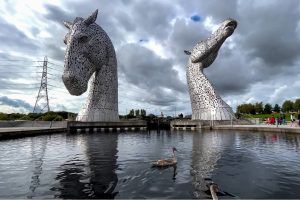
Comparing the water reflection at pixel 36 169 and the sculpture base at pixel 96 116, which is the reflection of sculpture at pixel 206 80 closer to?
the sculpture base at pixel 96 116

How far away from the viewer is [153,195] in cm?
830

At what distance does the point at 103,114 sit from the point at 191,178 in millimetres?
29582

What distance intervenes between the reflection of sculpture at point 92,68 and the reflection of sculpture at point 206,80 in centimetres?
1147

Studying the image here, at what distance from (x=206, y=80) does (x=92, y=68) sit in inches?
640

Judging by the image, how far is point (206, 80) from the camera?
146 ft

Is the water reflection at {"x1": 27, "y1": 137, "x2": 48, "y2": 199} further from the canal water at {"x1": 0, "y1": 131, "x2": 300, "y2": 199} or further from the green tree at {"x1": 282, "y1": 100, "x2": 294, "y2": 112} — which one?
the green tree at {"x1": 282, "y1": 100, "x2": 294, "y2": 112}

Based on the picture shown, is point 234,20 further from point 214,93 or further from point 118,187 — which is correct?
point 118,187

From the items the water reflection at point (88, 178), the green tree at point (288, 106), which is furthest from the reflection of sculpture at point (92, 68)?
the green tree at point (288, 106)

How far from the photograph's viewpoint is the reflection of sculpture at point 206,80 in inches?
1667

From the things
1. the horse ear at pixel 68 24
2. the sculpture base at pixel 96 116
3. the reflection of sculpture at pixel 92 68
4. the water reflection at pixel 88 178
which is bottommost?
the water reflection at pixel 88 178

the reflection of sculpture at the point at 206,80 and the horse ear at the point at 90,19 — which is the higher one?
the horse ear at the point at 90,19

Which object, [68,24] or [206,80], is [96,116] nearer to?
[68,24]

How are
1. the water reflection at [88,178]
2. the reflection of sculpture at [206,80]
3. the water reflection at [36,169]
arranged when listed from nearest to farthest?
the water reflection at [88,178] → the water reflection at [36,169] → the reflection of sculpture at [206,80]

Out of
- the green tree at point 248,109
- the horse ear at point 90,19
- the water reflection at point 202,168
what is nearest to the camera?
the water reflection at point 202,168
